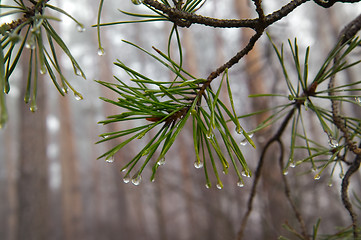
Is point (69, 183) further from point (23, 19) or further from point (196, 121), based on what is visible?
point (23, 19)

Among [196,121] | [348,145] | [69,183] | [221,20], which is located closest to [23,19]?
[221,20]

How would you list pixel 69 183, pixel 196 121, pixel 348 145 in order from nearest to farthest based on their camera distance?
pixel 348 145 < pixel 196 121 < pixel 69 183

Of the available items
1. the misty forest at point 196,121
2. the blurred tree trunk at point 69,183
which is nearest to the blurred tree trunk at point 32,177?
the misty forest at point 196,121

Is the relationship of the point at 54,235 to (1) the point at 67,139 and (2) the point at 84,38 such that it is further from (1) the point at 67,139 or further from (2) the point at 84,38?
(2) the point at 84,38

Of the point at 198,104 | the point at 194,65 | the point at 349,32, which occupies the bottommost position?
the point at 198,104

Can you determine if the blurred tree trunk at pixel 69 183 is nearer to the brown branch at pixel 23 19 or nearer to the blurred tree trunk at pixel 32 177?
the blurred tree trunk at pixel 32 177

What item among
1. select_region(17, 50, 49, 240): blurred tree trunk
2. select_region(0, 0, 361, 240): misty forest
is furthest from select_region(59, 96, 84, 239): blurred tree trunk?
select_region(17, 50, 49, 240): blurred tree trunk

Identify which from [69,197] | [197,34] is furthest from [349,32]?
[197,34]

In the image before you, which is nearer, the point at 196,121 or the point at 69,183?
the point at 196,121
